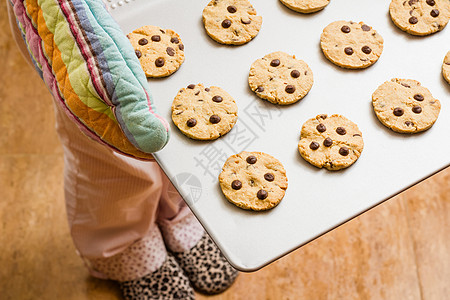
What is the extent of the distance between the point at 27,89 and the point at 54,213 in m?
0.48

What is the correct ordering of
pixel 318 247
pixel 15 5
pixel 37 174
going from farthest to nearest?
pixel 37 174 → pixel 318 247 → pixel 15 5

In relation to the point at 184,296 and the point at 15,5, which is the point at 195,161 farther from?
the point at 184,296

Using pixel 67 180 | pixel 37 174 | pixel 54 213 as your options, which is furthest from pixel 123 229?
pixel 37 174

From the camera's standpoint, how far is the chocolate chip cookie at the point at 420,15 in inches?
36.7

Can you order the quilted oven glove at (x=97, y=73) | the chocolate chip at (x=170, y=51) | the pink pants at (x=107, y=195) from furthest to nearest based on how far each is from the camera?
the pink pants at (x=107, y=195)
the chocolate chip at (x=170, y=51)
the quilted oven glove at (x=97, y=73)

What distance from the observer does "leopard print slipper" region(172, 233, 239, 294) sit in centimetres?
139

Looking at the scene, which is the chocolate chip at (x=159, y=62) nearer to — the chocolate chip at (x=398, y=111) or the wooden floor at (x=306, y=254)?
the chocolate chip at (x=398, y=111)

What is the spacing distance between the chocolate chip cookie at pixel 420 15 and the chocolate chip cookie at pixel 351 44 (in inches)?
2.0

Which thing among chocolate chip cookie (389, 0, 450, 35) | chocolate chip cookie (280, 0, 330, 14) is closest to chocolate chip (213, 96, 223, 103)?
chocolate chip cookie (280, 0, 330, 14)

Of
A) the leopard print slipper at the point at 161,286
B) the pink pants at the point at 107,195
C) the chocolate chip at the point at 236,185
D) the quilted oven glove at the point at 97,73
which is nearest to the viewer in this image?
the quilted oven glove at the point at 97,73

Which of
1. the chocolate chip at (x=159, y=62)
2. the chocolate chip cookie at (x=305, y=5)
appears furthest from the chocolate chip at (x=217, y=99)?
the chocolate chip cookie at (x=305, y=5)

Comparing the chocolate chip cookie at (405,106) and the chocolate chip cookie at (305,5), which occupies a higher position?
the chocolate chip cookie at (305,5)

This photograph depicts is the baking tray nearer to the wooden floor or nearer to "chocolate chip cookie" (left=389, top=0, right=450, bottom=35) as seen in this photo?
"chocolate chip cookie" (left=389, top=0, right=450, bottom=35)

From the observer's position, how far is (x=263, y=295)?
142 centimetres
